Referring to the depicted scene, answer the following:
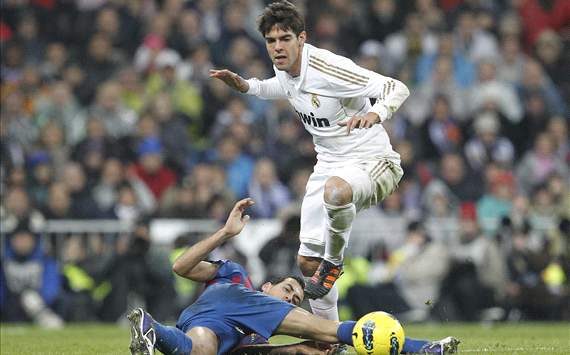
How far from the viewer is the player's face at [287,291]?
10008 mm

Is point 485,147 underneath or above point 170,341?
above

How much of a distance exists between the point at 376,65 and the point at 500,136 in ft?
7.54

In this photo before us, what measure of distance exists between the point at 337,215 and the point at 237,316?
4.45 feet

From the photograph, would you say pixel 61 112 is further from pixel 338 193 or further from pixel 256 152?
pixel 338 193

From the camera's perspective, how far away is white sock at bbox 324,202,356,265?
405 inches

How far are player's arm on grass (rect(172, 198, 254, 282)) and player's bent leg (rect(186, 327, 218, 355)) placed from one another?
48cm

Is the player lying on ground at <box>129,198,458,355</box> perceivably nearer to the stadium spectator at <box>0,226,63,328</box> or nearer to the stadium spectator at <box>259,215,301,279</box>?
the stadium spectator at <box>259,215,301,279</box>

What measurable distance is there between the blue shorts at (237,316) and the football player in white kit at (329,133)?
96cm

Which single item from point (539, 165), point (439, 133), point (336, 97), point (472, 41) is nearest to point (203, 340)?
point (336, 97)

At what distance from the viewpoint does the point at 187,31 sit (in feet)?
66.9

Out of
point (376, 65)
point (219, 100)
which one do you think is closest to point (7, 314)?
point (219, 100)

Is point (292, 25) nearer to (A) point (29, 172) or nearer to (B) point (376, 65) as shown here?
(A) point (29, 172)

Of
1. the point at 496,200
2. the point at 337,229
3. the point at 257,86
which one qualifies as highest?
the point at 257,86

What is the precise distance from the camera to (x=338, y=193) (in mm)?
10219
